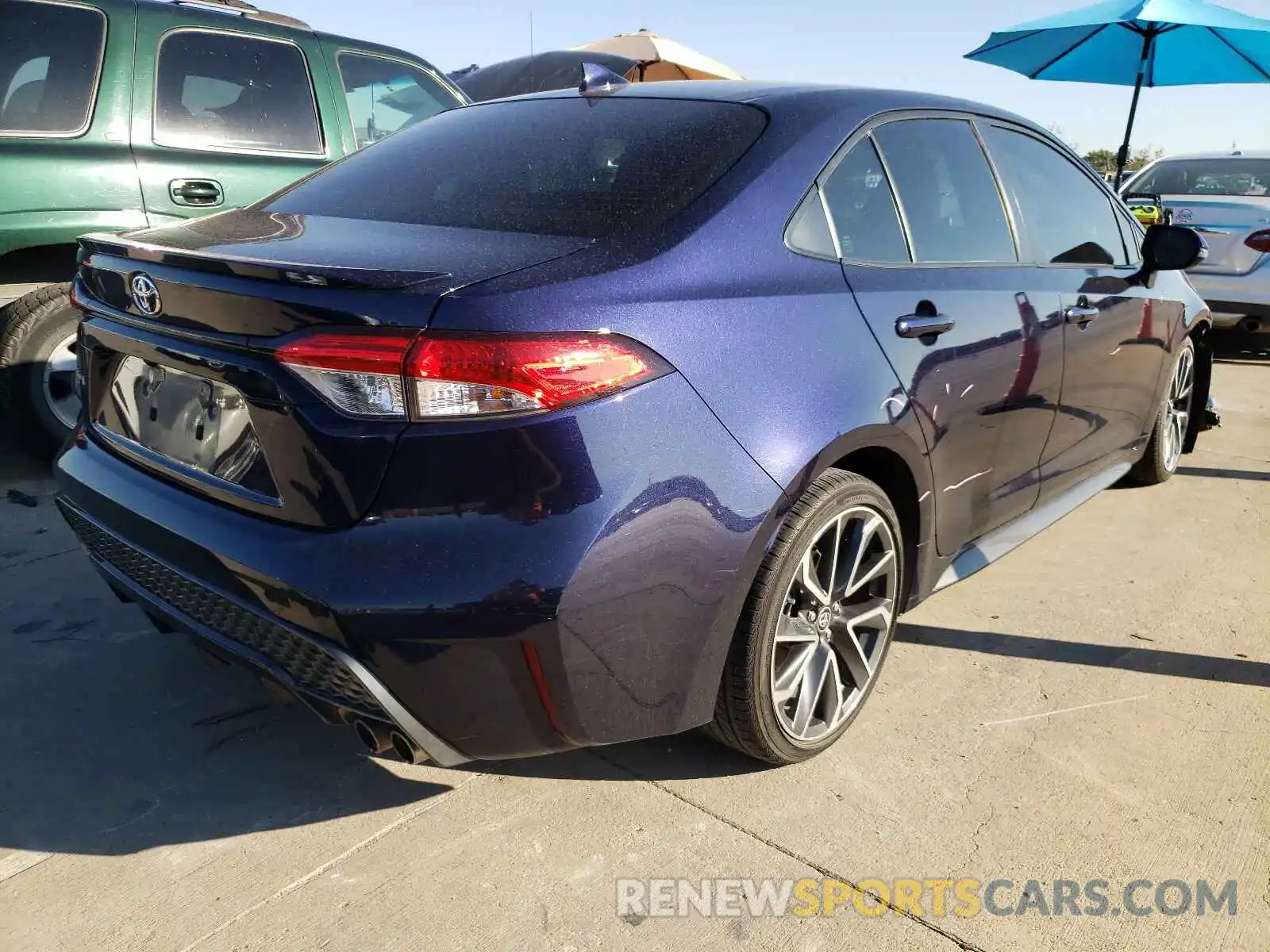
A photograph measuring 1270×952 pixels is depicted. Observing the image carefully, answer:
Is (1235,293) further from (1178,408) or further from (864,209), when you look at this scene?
(864,209)

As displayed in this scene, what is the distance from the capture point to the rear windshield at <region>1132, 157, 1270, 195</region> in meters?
8.09

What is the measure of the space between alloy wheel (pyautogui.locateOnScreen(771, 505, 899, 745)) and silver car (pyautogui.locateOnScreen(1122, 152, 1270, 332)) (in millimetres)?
5662

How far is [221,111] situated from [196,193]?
42 cm

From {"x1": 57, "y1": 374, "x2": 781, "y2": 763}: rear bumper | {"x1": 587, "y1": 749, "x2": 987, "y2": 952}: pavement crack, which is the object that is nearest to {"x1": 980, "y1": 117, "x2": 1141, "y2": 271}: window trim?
{"x1": 57, "y1": 374, "x2": 781, "y2": 763}: rear bumper

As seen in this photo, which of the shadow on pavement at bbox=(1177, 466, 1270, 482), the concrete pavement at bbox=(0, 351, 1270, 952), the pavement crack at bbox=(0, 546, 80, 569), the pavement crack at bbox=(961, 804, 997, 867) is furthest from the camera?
the shadow on pavement at bbox=(1177, 466, 1270, 482)

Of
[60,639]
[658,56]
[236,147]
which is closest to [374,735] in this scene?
[60,639]

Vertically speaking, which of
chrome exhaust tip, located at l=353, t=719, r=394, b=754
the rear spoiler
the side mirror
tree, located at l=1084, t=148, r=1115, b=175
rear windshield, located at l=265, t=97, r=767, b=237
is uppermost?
rear windshield, located at l=265, t=97, r=767, b=237

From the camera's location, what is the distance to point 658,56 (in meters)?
11.9

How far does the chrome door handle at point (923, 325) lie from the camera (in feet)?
7.99

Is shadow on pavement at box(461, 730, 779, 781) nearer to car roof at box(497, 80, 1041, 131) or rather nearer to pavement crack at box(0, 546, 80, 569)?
car roof at box(497, 80, 1041, 131)

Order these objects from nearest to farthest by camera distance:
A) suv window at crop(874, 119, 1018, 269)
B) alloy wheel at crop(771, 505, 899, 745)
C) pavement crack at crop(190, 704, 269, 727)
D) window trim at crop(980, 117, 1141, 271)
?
alloy wheel at crop(771, 505, 899, 745)
pavement crack at crop(190, 704, 269, 727)
suv window at crop(874, 119, 1018, 269)
window trim at crop(980, 117, 1141, 271)

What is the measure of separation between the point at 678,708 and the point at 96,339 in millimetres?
1491

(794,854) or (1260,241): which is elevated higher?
(1260,241)

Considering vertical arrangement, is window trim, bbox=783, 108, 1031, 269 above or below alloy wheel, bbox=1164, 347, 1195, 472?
above
